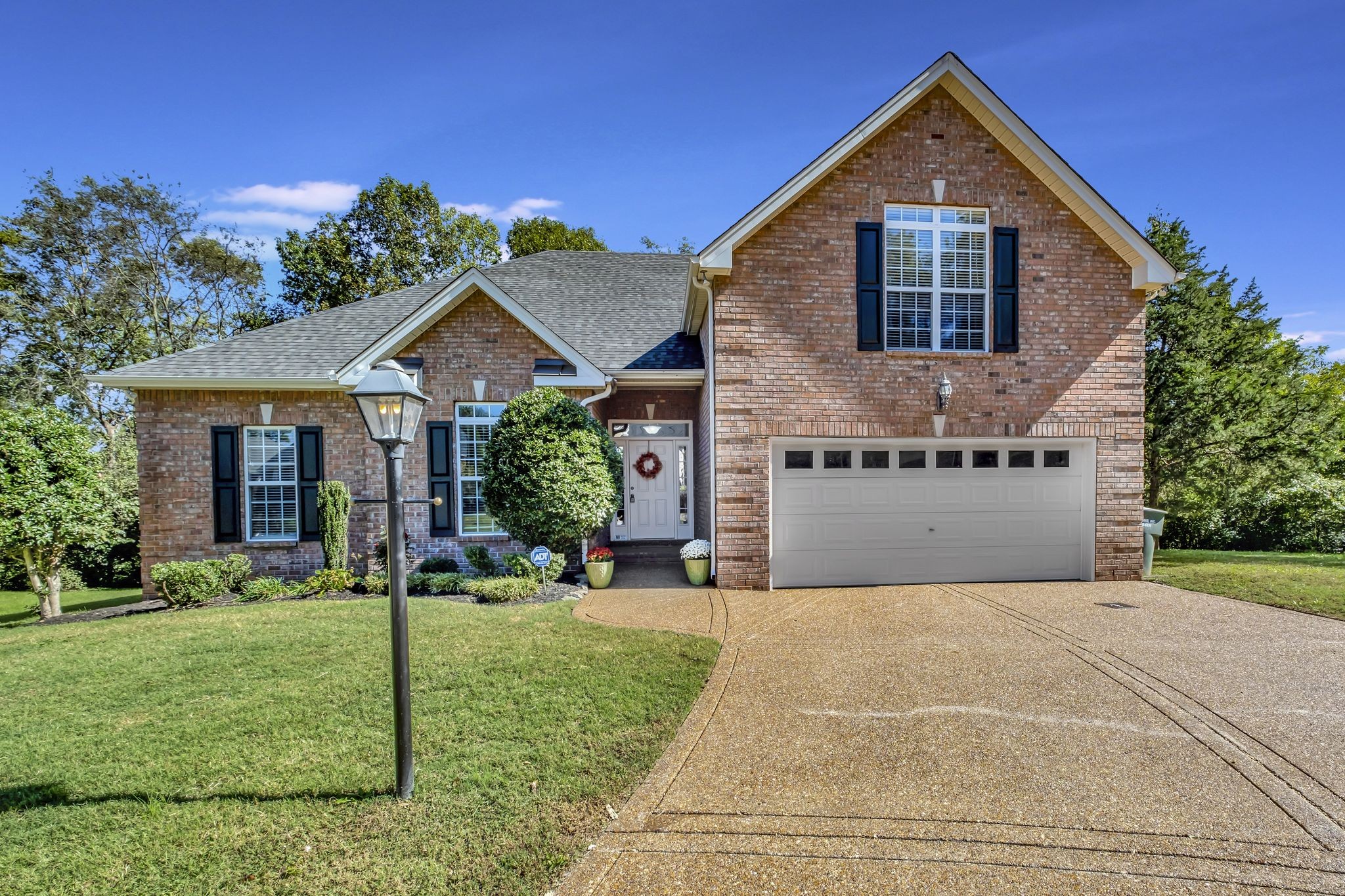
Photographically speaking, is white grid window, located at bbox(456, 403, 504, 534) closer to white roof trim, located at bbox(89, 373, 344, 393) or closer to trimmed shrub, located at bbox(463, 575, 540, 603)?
trimmed shrub, located at bbox(463, 575, 540, 603)

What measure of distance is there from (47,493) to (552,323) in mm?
8406

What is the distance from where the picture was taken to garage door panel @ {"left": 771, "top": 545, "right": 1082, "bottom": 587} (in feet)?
29.8

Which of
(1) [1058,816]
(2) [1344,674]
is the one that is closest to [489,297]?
(1) [1058,816]

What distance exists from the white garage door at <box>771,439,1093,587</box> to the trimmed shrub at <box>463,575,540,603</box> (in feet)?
12.1

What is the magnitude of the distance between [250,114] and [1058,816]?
1346cm

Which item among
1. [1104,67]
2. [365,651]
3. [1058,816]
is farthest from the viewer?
[1104,67]

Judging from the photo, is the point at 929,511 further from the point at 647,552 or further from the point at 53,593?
the point at 53,593

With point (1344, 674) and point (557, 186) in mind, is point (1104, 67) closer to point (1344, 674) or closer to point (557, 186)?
point (1344, 674)

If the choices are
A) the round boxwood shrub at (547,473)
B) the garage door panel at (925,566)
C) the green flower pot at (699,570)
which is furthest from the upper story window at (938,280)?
the round boxwood shrub at (547,473)

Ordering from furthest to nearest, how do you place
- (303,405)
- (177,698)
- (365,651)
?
(303,405)
(365,651)
(177,698)

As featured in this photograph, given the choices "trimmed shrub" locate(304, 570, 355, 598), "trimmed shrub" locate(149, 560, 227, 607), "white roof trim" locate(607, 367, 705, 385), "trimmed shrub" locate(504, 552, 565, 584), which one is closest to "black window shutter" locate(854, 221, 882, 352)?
"white roof trim" locate(607, 367, 705, 385)

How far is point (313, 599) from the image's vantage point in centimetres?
877

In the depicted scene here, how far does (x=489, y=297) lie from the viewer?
10188 millimetres

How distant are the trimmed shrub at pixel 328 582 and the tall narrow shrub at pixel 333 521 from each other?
0.26 meters
